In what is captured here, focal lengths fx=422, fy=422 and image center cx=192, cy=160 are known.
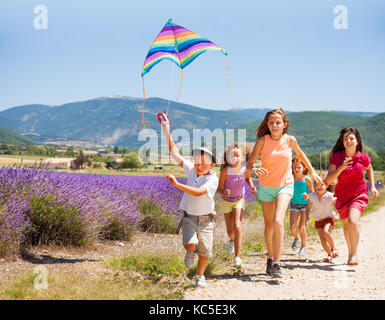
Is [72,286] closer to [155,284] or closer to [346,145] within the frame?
[155,284]

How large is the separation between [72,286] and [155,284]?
874 mm

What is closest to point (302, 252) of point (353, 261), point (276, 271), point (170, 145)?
point (353, 261)

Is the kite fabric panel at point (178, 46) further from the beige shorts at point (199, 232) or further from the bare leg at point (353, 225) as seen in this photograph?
the bare leg at point (353, 225)

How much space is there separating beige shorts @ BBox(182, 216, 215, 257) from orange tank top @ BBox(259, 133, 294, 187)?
1051 mm

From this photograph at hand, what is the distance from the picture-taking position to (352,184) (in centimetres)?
597

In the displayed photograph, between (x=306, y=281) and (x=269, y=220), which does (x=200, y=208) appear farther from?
(x=306, y=281)

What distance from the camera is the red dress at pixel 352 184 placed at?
19.3 feet

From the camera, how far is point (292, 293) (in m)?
4.32

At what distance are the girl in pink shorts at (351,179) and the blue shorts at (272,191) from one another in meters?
1.07

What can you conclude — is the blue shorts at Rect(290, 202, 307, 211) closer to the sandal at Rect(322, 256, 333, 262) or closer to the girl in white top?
the girl in white top

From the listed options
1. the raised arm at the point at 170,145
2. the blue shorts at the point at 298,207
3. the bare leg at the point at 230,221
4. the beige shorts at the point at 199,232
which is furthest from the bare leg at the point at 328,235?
the raised arm at the point at 170,145

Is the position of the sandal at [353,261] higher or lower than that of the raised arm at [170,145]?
lower

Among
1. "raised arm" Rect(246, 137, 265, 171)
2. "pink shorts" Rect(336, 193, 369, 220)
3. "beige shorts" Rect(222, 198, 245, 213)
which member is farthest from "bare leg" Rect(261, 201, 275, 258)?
"pink shorts" Rect(336, 193, 369, 220)

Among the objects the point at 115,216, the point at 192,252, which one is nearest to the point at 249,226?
the point at 115,216
